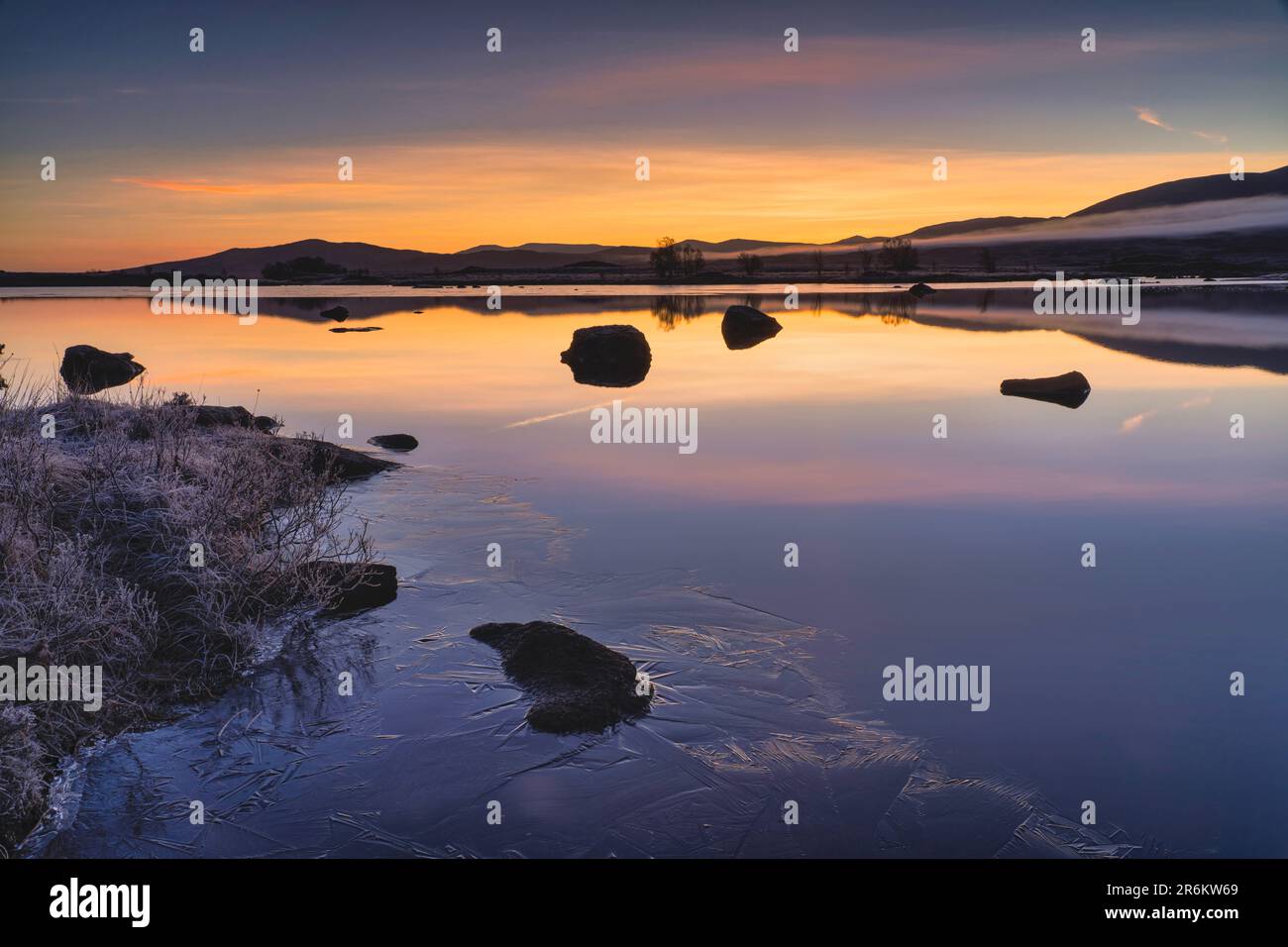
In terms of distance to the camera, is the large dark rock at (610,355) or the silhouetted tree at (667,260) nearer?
the large dark rock at (610,355)

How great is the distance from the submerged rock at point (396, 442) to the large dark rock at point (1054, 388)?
17.0 meters

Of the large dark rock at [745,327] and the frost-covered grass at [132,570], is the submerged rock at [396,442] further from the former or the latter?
the large dark rock at [745,327]

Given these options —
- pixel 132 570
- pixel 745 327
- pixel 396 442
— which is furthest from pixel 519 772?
pixel 745 327

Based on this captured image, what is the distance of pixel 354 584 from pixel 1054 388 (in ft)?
70.9

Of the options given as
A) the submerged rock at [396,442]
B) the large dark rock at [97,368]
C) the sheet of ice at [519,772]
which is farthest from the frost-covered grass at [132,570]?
the large dark rock at [97,368]

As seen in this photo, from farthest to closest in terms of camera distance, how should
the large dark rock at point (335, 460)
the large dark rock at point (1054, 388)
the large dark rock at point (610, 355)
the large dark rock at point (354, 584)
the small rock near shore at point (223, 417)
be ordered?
the large dark rock at point (610, 355) < the large dark rock at point (1054, 388) < the small rock near shore at point (223, 417) < the large dark rock at point (335, 460) < the large dark rock at point (354, 584)

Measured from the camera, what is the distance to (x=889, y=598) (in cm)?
1060

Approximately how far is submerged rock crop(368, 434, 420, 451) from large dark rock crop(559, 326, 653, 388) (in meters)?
12.2

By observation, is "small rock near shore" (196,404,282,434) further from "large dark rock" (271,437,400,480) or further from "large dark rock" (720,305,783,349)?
"large dark rock" (720,305,783,349)

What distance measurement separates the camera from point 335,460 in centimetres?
1560

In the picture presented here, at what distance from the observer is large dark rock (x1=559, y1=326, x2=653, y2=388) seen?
31781 mm

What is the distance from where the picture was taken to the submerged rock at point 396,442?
1922cm

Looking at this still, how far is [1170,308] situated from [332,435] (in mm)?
58337

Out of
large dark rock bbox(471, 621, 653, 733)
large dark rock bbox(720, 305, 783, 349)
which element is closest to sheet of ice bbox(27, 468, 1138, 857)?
large dark rock bbox(471, 621, 653, 733)
